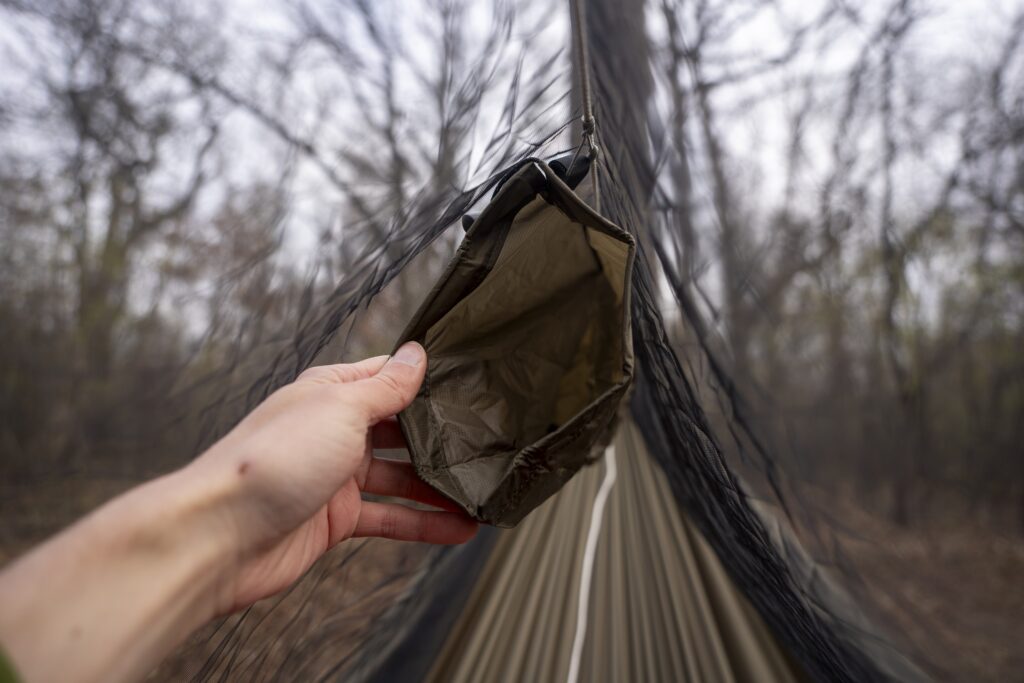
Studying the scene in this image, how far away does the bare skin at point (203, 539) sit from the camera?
0.63m

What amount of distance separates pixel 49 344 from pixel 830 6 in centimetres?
677

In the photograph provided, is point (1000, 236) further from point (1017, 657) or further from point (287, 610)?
point (287, 610)

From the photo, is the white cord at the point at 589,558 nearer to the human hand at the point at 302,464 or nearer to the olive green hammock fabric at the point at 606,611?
the olive green hammock fabric at the point at 606,611

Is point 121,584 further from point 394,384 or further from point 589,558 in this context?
point 589,558

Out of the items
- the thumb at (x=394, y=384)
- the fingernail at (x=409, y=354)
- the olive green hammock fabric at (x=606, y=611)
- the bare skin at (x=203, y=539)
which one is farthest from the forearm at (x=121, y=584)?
the olive green hammock fabric at (x=606, y=611)

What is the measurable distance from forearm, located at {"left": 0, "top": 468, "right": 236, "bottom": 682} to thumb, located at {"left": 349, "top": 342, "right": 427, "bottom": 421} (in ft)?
0.81

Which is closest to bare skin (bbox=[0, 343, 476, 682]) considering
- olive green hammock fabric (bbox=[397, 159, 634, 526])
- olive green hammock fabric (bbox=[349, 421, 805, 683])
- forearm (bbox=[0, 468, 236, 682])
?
forearm (bbox=[0, 468, 236, 682])

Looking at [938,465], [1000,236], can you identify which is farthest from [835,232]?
[938,465]

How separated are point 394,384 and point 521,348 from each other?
0.43 m

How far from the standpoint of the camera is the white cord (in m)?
1.24

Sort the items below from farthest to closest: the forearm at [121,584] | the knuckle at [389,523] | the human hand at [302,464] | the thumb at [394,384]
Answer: the knuckle at [389,523] < the thumb at [394,384] < the human hand at [302,464] < the forearm at [121,584]

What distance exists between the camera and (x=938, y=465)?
14.6ft

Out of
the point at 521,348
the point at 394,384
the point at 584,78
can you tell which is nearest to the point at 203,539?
the point at 394,384

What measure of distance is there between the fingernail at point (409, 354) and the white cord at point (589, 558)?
76 cm
